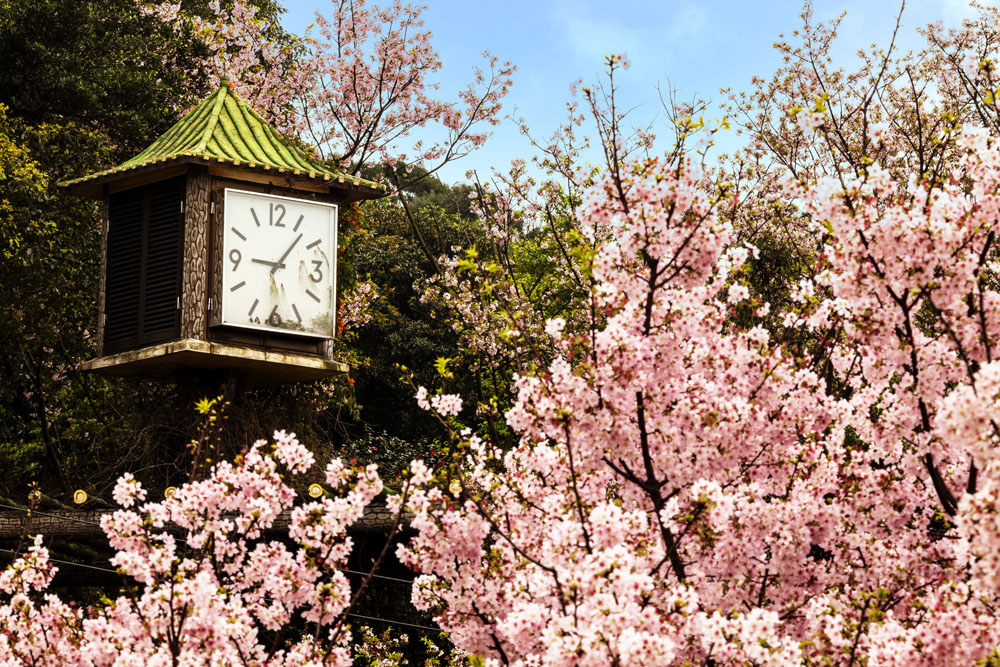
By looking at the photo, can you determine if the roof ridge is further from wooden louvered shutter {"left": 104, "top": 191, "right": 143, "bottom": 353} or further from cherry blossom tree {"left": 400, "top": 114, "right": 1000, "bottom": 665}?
cherry blossom tree {"left": 400, "top": 114, "right": 1000, "bottom": 665}

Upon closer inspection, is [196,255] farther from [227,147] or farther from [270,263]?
[227,147]

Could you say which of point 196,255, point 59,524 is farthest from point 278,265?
point 59,524

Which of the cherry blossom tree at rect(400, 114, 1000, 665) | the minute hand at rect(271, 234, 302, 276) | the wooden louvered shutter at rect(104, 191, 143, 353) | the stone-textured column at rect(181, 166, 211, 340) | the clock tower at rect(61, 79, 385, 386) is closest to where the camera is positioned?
the cherry blossom tree at rect(400, 114, 1000, 665)

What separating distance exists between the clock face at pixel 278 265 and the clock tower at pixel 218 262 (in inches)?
0.4

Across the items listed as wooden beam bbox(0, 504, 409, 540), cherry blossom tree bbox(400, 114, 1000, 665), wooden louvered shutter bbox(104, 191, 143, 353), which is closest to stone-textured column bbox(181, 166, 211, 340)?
wooden louvered shutter bbox(104, 191, 143, 353)

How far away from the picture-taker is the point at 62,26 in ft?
61.7

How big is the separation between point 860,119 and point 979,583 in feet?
32.2

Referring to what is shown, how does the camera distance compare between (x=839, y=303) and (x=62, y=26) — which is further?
(x=62, y=26)

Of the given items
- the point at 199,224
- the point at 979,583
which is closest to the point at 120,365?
the point at 199,224

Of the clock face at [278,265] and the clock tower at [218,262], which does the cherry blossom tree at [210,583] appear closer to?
the clock tower at [218,262]

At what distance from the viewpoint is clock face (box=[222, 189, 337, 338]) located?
11.2 metres

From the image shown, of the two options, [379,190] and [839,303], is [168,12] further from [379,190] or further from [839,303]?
[839,303]

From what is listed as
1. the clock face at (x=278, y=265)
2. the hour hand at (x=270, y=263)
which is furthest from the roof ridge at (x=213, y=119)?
the hour hand at (x=270, y=263)

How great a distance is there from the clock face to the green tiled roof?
0.35 meters
